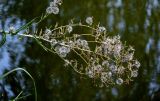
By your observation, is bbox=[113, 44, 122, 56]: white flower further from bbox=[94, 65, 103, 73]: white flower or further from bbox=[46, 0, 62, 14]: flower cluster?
bbox=[46, 0, 62, 14]: flower cluster

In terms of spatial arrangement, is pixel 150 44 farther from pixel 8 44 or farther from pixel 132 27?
pixel 8 44

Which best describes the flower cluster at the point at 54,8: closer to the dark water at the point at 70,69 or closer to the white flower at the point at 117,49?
the white flower at the point at 117,49

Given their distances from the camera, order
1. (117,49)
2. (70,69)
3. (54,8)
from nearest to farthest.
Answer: (117,49) < (54,8) < (70,69)

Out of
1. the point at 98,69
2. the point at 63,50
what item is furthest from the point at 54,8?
the point at 98,69

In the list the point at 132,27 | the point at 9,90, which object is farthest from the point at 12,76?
the point at 132,27

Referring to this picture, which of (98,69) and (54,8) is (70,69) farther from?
(98,69)

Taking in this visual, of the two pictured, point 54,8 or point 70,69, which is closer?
point 54,8

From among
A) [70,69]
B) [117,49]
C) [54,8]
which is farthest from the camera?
[70,69]

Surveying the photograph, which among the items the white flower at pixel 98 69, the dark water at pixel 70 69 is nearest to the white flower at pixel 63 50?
the white flower at pixel 98 69
